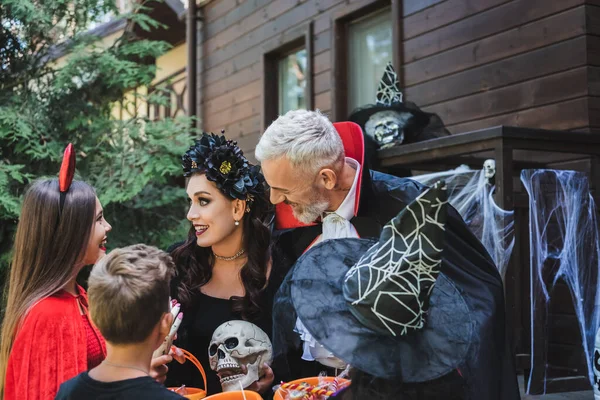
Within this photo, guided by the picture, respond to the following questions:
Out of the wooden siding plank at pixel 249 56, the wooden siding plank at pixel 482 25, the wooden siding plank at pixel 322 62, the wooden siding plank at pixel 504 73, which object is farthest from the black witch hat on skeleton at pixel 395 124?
the wooden siding plank at pixel 249 56

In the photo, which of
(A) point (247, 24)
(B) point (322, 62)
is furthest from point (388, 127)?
(A) point (247, 24)

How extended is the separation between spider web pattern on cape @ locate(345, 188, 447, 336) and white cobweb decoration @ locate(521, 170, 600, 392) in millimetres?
2692

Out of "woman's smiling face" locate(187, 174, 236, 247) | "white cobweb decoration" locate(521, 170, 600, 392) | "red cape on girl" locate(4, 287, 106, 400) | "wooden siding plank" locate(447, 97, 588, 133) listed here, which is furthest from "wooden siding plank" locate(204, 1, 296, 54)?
"red cape on girl" locate(4, 287, 106, 400)

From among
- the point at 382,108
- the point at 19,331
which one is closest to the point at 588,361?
the point at 382,108

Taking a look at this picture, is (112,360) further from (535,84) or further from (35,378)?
(535,84)

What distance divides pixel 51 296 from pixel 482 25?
402 centimetres

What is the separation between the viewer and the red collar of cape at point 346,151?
2.78 m

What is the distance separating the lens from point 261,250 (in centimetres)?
282

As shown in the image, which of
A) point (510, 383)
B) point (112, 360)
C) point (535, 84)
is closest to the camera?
point (112, 360)

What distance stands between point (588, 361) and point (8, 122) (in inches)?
180

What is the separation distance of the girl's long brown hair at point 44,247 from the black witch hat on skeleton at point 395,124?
2897 mm

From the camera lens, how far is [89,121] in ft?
20.1

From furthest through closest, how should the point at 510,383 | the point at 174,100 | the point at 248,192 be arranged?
the point at 174,100, the point at 248,192, the point at 510,383

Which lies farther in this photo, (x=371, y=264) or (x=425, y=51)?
(x=425, y=51)
